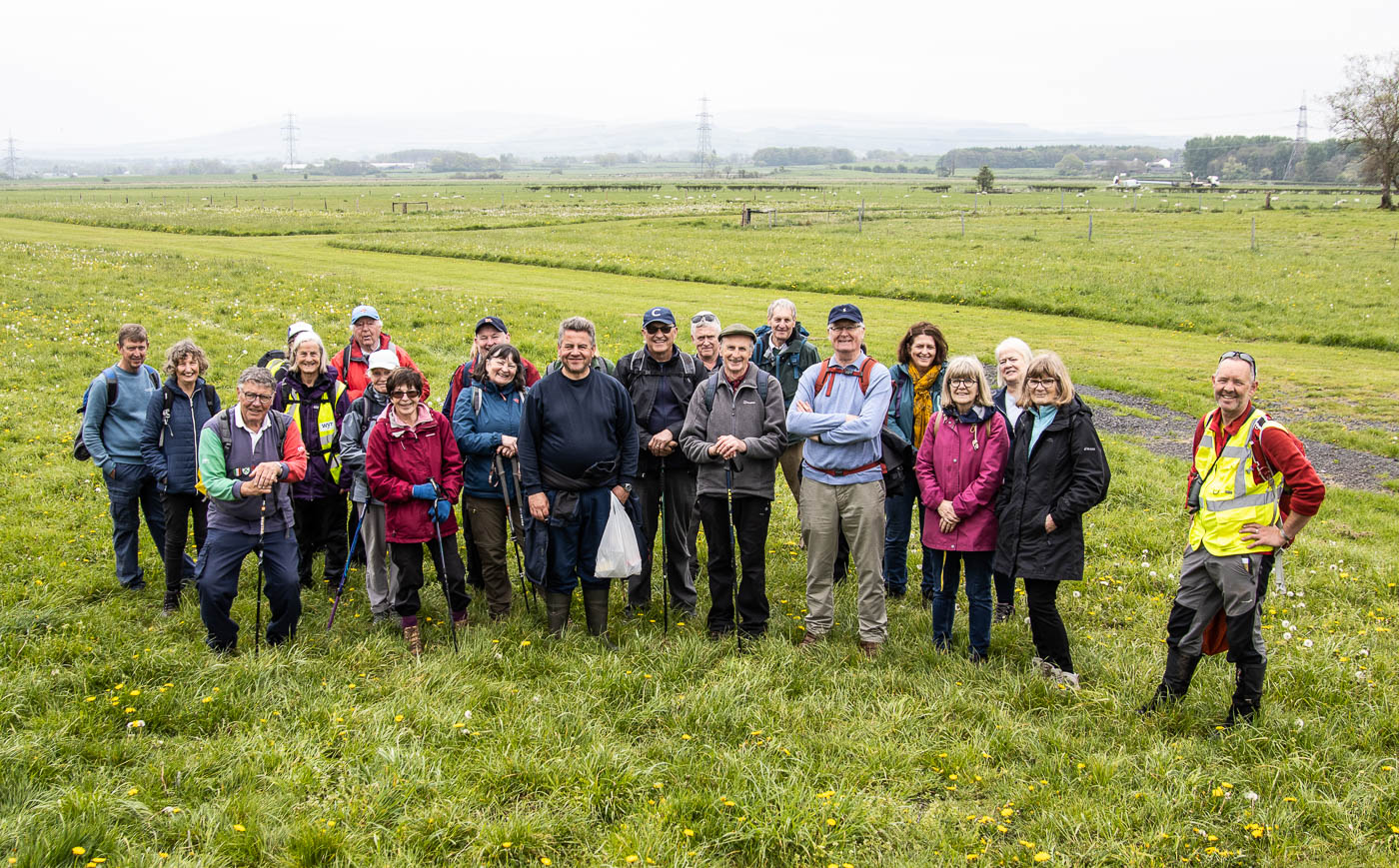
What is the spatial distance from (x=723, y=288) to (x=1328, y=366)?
52.0 feet

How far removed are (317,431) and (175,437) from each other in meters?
1.16

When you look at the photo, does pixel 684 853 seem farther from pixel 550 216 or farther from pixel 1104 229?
pixel 550 216

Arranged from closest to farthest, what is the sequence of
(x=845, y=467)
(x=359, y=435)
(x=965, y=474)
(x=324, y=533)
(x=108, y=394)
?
(x=965, y=474) → (x=845, y=467) → (x=359, y=435) → (x=108, y=394) → (x=324, y=533)

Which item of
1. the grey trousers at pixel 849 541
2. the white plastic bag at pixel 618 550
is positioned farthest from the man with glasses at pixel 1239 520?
the white plastic bag at pixel 618 550

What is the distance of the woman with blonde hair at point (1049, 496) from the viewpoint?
647 cm

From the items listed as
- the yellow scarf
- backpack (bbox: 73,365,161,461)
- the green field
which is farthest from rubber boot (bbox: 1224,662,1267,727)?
backpack (bbox: 73,365,161,461)

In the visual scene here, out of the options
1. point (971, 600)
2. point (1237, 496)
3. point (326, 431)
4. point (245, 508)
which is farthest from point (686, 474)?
point (1237, 496)

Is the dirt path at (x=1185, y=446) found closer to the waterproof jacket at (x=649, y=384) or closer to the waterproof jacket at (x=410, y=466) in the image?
the waterproof jacket at (x=649, y=384)

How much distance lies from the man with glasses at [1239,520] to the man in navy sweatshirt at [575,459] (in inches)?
164

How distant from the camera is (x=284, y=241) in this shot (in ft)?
132

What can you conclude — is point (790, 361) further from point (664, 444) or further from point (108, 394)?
point (108, 394)

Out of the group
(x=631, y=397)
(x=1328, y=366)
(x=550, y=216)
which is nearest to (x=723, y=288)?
(x=1328, y=366)

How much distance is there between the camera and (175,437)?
791 centimetres


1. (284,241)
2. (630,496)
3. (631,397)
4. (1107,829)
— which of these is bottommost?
(1107,829)
